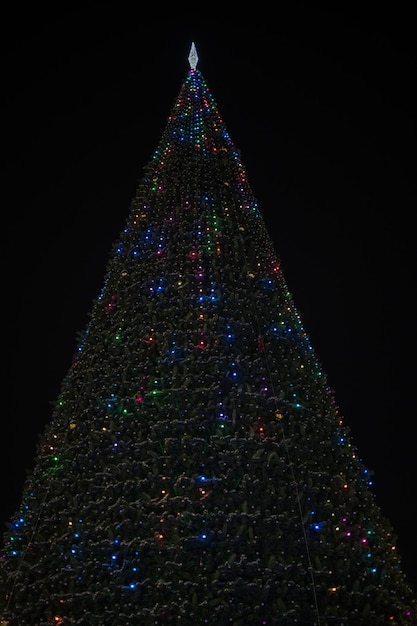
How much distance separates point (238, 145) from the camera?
6.74m

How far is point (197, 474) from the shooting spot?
10.6 feet

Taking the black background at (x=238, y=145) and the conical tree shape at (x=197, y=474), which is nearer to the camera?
the conical tree shape at (x=197, y=474)

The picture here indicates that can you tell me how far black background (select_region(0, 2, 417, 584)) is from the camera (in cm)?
632

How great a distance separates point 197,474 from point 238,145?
14.8 ft

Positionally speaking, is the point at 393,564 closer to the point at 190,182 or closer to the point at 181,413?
the point at 181,413

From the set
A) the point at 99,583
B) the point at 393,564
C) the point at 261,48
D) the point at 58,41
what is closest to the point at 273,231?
the point at 261,48

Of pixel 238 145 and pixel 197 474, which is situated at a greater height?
pixel 238 145

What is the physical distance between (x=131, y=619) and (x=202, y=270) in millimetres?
2040

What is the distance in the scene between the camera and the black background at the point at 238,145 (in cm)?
632

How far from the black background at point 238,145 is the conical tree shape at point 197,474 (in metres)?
2.48

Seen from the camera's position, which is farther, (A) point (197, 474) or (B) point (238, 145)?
(B) point (238, 145)

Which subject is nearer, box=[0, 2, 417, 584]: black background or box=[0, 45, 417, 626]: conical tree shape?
box=[0, 45, 417, 626]: conical tree shape

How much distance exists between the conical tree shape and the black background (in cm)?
248

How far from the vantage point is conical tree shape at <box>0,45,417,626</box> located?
307cm
